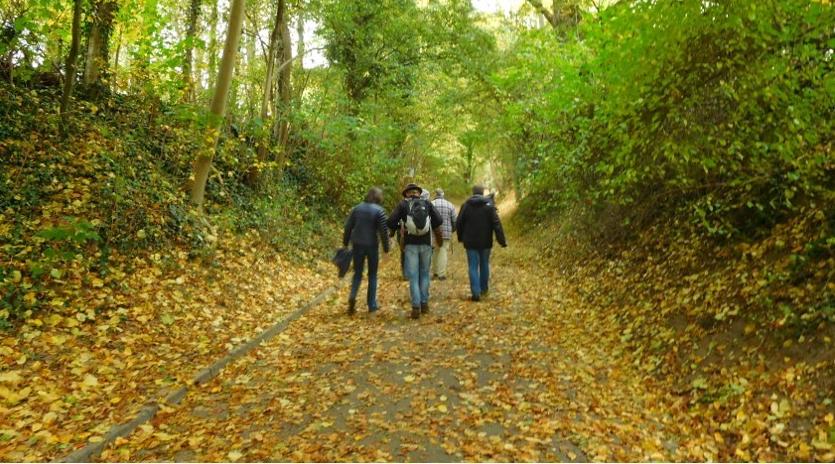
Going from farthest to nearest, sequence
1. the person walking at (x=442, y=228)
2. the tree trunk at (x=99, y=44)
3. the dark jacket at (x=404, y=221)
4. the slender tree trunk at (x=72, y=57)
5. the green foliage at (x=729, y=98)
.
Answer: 1. the person walking at (x=442, y=228)
2. the tree trunk at (x=99, y=44)
3. the slender tree trunk at (x=72, y=57)
4. the dark jacket at (x=404, y=221)
5. the green foliage at (x=729, y=98)

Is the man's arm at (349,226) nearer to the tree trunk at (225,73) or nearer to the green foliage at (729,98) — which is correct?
the tree trunk at (225,73)

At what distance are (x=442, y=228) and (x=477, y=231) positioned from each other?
2.09m

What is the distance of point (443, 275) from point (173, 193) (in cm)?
605

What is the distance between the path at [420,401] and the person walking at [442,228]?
345 cm

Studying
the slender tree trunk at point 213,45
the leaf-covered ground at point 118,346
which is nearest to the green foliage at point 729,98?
the leaf-covered ground at point 118,346

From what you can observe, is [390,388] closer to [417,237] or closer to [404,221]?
[417,237]

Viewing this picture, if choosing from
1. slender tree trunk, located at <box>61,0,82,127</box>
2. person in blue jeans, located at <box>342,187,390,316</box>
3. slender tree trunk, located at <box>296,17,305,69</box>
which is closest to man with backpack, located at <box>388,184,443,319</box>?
person in blue jeans, located at <box>342,187,390,316</box>

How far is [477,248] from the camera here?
9.98 metres

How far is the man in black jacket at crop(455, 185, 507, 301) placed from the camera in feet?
32.8

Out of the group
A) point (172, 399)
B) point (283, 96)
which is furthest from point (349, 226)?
point (283, 96)

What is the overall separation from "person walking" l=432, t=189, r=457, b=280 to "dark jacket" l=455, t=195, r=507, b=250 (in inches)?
37.2

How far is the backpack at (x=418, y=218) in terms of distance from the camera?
28.7 ft

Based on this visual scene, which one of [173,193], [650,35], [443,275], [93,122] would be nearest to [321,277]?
[443,275]

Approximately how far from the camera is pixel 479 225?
32.9 ft
